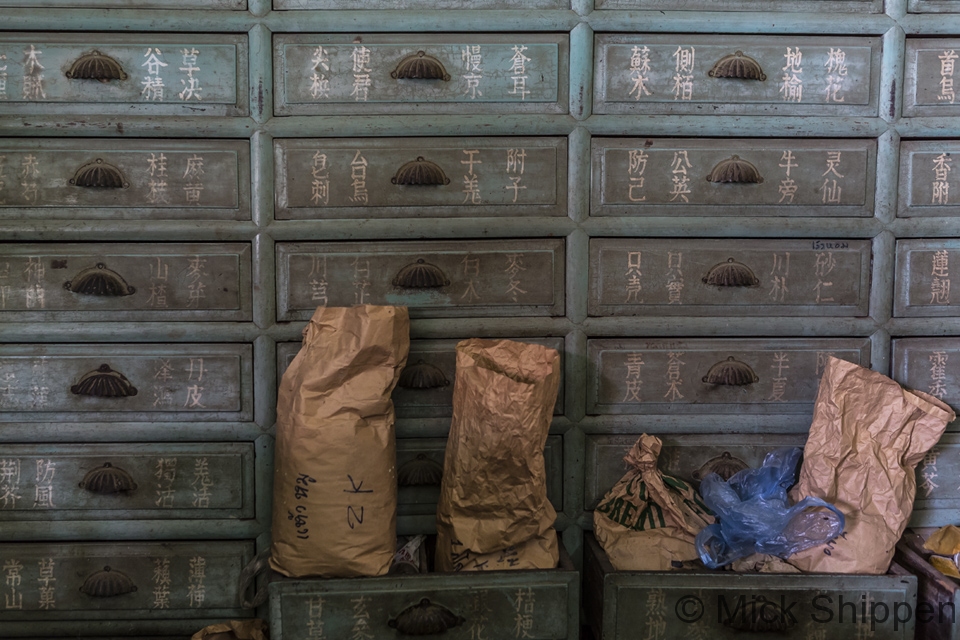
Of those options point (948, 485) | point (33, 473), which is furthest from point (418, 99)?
point (948, 485)

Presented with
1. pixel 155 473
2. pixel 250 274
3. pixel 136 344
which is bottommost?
pixel 155 473

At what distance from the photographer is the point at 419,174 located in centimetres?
171

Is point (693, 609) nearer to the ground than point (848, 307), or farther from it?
nearer to the ground

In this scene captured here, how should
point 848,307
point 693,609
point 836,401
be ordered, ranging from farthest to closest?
1. point 848,307
2. point 836,401
3. point 693,609

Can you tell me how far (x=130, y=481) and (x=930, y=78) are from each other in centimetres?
239

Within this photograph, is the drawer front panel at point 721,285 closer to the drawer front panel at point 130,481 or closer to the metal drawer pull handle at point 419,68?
the metal drawer pull handle at point 419,68

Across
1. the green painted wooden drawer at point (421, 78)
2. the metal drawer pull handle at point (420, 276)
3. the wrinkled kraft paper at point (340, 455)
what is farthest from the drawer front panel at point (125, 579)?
the green painted wooden drawer at point (421, 78)

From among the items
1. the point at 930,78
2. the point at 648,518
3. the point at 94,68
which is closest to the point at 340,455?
the point at 648,518

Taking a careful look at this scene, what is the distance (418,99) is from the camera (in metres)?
1.74

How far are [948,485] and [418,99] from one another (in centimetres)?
179

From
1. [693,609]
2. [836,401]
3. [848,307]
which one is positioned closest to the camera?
[693,609]

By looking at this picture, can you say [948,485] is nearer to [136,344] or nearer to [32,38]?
[136,344]

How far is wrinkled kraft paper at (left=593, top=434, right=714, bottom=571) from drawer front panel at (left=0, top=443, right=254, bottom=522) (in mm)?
980

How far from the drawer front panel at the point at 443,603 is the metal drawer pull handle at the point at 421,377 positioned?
18.6 inches
